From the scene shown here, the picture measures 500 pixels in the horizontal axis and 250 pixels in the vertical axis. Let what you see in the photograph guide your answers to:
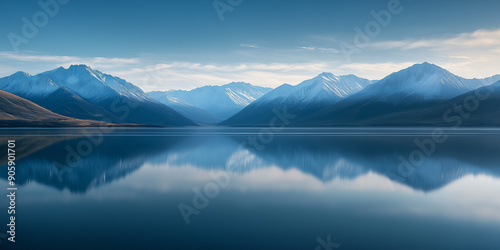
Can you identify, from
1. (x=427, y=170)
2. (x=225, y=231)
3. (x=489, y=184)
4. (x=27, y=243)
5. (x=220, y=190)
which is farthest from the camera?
(x=427, y=170)

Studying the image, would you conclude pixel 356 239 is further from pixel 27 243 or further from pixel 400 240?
pixel 27 243

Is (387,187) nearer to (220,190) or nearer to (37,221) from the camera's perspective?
(220,190)

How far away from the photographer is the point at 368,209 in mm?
17750

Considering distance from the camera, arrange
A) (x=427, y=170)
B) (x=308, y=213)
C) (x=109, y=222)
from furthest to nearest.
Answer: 1. (x=427, y=170)
2. (x=308, y=213)
3. (x=109, y=222)

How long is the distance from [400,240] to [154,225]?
405 inches

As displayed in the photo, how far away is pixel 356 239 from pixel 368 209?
533cm

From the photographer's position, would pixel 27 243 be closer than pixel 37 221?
Yes

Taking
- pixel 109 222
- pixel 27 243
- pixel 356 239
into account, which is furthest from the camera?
pixel 109 222

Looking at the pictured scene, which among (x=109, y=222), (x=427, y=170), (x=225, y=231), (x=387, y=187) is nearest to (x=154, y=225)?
(x=109, y=222)

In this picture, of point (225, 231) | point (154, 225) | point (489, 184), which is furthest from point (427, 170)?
point (154, 225)

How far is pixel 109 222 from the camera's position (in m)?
14.8
